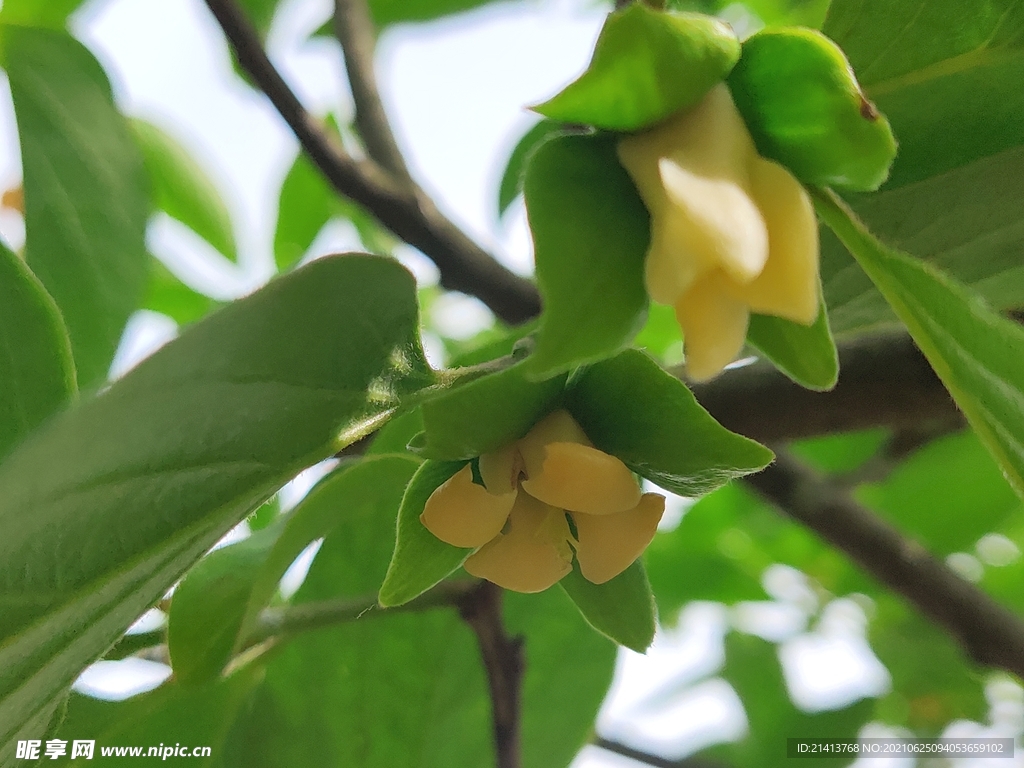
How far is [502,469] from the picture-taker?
0.23 metres

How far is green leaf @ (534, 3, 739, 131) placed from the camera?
176 mm

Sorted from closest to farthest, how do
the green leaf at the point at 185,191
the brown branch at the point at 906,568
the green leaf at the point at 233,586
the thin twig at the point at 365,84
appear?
the green leaf at the point at 233,586 < the brown branch at the point at 906,568 < the thin twig at the point at 365,84 < the green leaf at the point at 185,191

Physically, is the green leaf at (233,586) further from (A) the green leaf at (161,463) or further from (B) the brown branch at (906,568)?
(B) the brown branch at (906,568)

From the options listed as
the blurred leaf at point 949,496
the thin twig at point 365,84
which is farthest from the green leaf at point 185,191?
the blurred leaf at point 949,496

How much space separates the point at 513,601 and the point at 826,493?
20cm

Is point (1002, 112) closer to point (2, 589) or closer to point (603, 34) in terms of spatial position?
point (603, 34)

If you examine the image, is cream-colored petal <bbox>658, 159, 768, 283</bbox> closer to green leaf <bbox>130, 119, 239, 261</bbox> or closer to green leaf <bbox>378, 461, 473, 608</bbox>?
green leaf <bbox>378, 461, 473, 608</bbox>

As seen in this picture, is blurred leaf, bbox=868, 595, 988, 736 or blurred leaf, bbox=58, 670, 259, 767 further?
blurred leaf, bbox=868, 595, 988, 736

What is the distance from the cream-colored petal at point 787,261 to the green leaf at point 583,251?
2 centimetres

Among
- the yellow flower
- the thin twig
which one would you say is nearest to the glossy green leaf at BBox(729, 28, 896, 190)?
the yellow flower

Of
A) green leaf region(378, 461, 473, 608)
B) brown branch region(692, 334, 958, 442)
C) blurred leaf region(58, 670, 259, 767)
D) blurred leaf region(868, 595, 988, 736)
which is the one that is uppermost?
green leaf region(378, 461, 473, 608)

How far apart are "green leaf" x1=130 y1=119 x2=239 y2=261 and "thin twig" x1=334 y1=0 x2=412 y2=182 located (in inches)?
7.9

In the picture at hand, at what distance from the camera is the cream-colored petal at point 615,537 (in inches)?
9.3

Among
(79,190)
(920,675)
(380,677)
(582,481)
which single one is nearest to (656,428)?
(582,481)
